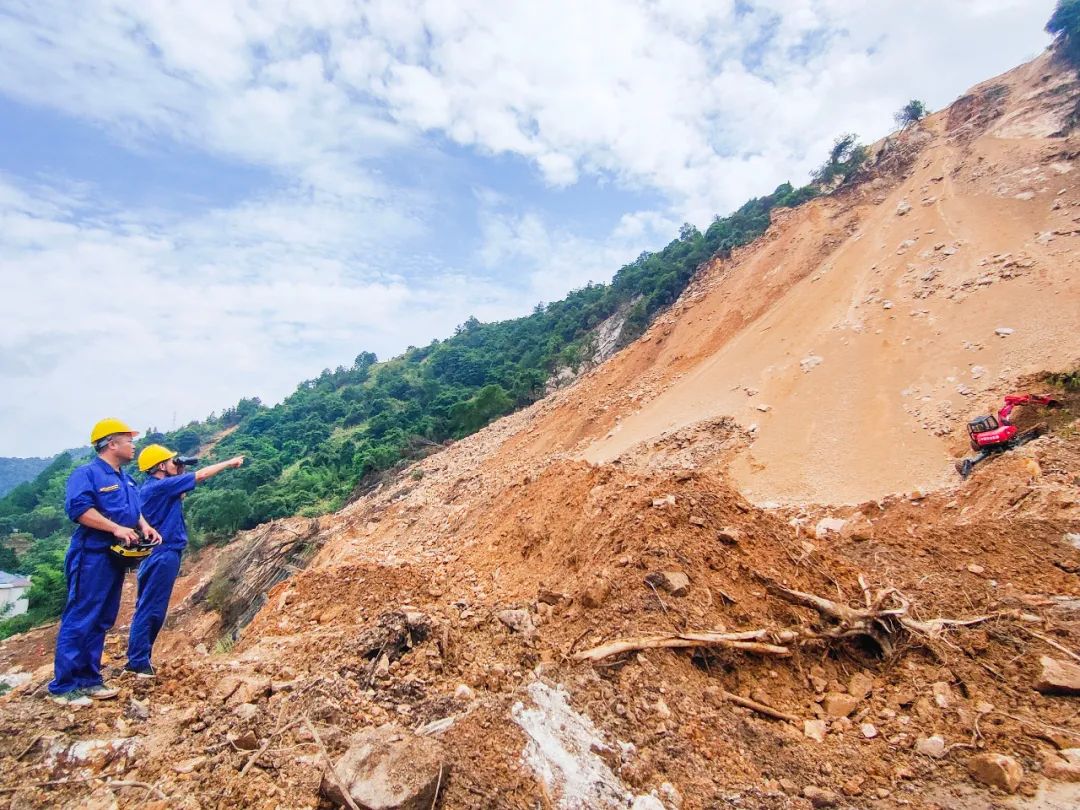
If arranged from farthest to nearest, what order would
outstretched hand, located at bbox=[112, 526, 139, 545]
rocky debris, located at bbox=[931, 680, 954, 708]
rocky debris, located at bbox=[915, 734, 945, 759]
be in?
rocky debris, located at bbox=[931, 680, 954, 708], outstretched hand, located at bbox=[112, 526, 139, 545], rocky debris, located at bbox=[915, 734, 945, 759]

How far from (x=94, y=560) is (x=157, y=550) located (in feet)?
1.71

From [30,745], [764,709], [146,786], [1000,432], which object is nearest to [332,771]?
[146,786]

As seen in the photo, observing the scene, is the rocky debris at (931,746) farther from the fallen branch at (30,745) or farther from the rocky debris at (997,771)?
the fallen branch at (30,745)

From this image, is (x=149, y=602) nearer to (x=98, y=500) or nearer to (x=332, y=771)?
(x=98, y=500)

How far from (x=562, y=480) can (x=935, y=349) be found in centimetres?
942

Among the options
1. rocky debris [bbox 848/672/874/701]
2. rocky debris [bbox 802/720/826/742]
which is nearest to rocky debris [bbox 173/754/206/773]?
rocky debris [bbox 802/720/826/742]

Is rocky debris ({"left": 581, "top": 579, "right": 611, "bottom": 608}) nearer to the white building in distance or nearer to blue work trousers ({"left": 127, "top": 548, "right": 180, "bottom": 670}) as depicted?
blue work trousers ({"left": 127, "top": 548, "right": 180, "bottom": 670})

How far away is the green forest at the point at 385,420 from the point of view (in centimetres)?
2422

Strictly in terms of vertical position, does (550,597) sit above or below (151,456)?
below

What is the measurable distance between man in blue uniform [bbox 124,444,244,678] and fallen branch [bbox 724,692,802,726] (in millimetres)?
3531

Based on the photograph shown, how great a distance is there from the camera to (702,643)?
3.68 metres

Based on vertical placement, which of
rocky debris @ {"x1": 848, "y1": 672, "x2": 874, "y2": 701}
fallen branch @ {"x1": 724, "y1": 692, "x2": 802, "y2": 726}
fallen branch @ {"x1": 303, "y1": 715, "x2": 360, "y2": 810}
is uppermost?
fallen branch @ {"x1": 303, "y1": 715, "x2": 360, "y2": 810}

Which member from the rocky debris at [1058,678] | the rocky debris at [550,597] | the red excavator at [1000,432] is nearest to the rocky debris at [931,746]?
the rocky debris at [1058,678]

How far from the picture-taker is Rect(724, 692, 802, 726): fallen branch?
11.1 feet
